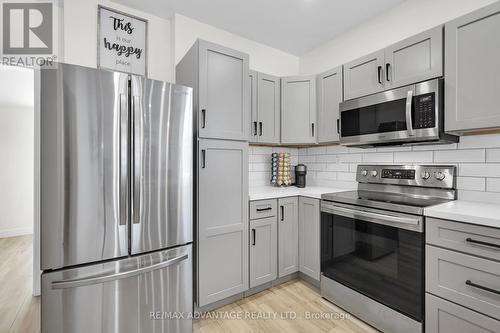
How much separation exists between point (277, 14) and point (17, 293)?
3.79 meters

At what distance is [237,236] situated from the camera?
2.09 m

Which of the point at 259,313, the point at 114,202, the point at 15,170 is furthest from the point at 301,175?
the point at 15,170

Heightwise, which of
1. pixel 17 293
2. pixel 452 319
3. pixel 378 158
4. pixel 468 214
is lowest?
pixel 17 293

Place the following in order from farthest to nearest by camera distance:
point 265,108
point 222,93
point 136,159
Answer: point 265,108 < point 222,93 < point 136,159

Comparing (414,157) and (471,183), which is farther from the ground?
(414,157)

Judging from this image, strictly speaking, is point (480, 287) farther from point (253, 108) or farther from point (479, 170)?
point (253, 108)

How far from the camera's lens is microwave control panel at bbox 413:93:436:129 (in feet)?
5.62

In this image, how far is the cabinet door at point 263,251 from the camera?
220cm

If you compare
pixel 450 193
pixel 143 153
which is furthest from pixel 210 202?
pixel 450 193

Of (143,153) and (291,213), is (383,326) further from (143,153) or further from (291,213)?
(143,153)

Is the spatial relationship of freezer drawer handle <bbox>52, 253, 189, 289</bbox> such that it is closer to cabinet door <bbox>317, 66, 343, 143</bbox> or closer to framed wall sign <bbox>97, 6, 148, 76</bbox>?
framed wall sign <bbox>97, 6, 148, 76</bbox>

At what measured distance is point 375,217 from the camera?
176 centimetres

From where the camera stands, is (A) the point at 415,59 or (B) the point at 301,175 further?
(B) the point at 301,175

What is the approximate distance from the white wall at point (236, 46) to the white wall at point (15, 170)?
4.19m
